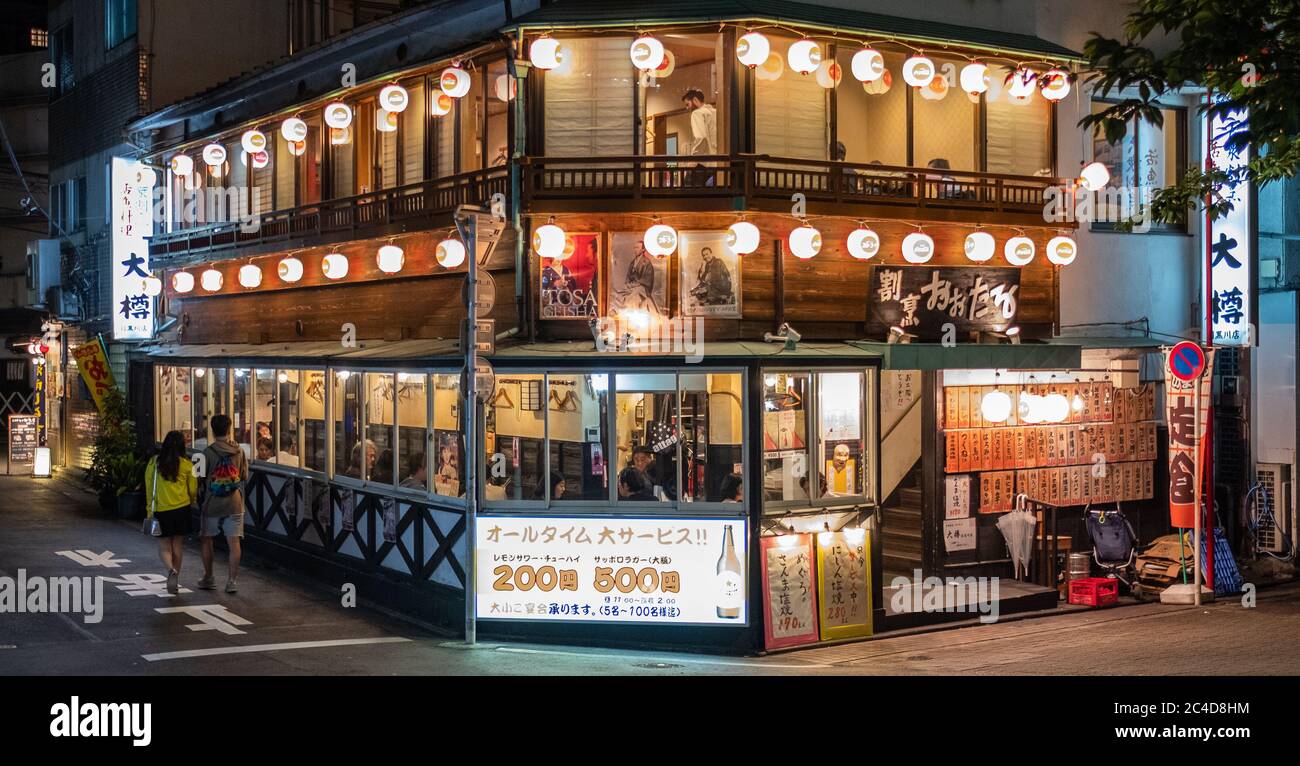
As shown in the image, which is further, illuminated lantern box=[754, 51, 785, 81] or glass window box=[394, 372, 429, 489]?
glass window box=[394, 372, 429, 489]

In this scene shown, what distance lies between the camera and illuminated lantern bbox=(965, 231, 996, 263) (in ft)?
58.7

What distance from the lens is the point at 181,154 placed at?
28.4m

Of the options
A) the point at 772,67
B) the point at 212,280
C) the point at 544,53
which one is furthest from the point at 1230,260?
the point at 212,280

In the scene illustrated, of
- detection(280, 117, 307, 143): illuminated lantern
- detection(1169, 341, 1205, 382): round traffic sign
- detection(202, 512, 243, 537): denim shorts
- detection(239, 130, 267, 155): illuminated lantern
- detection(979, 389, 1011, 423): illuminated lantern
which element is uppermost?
detection(239, 130, 267, 155): illuminated lantern

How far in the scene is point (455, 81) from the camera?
17.7 metres

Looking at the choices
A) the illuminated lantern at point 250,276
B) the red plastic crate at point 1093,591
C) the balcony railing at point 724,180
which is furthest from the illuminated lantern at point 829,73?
the illuminated lantern at point 250,276

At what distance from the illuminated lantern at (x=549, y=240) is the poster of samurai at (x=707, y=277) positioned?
5.33ft

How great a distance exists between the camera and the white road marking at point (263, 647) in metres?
14.5

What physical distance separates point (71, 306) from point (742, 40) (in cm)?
2571

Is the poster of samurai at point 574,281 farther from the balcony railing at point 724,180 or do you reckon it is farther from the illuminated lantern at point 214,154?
the illuminated lantern at point 214,154

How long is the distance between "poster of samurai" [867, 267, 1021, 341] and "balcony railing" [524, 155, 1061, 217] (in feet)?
3.17

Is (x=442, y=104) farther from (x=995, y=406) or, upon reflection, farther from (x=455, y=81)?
(x=995, y=406)

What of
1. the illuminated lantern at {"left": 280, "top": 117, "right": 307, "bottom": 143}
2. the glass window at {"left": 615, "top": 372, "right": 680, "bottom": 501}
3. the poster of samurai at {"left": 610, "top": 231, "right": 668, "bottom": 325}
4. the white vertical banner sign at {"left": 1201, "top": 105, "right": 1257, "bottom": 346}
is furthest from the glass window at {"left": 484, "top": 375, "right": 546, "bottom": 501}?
the white vertical banner sign at {"left": 1201, "top": 105, "right": 1257, "bottom": 346}

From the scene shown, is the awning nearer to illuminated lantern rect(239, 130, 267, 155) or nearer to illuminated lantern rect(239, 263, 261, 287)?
illuminated lantern rect(239, 130, 267, 155)
